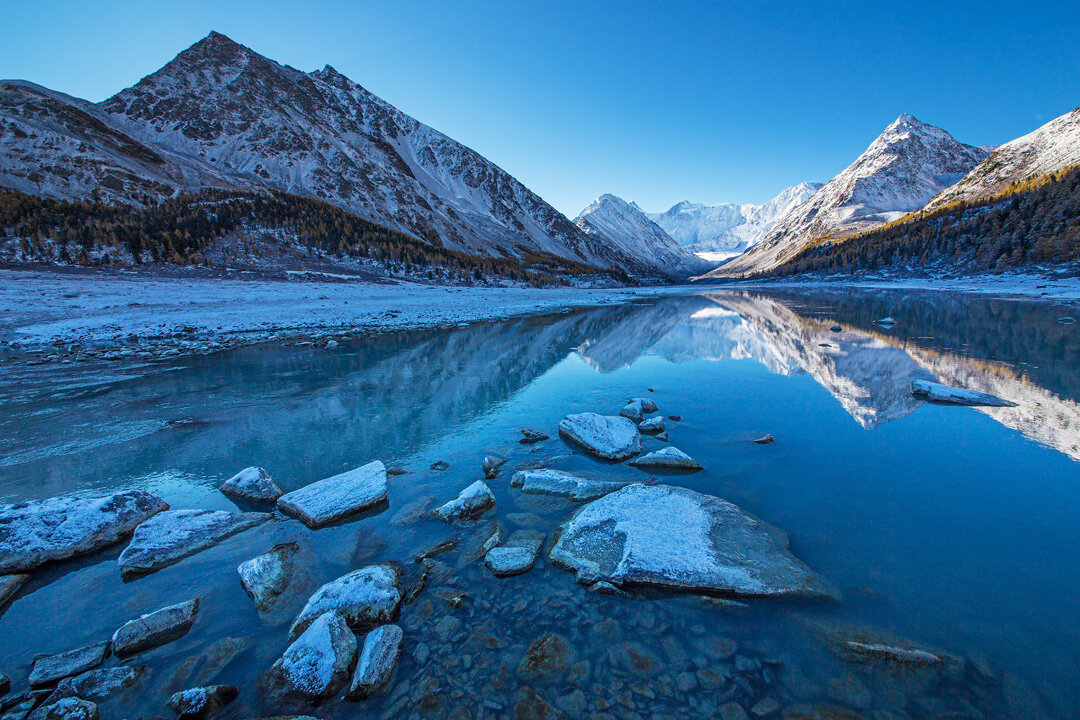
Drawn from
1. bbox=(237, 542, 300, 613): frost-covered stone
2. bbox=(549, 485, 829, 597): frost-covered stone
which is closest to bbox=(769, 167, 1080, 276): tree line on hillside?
bbox=(549, 485, 829, 597): frost-covered stone

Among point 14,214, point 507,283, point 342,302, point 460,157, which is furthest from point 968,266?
point 460,157

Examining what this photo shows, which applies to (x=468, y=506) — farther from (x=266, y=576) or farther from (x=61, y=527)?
(x=61, y=527)

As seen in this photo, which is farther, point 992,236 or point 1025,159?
point 1025,159

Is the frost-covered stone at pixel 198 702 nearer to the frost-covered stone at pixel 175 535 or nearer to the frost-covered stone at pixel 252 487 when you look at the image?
the frost-covered stone at pixel 175 535

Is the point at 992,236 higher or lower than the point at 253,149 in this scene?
lower

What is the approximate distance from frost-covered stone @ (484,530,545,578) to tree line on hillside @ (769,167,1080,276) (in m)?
82.0

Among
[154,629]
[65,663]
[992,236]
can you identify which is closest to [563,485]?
[154,629]

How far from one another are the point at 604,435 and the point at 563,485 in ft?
6.42

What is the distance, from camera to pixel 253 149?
103 m

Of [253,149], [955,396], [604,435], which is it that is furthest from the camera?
[253,149]

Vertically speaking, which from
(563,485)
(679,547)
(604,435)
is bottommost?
(563,485)

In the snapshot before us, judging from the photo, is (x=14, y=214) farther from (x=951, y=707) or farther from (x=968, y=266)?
(x=968, y=266)

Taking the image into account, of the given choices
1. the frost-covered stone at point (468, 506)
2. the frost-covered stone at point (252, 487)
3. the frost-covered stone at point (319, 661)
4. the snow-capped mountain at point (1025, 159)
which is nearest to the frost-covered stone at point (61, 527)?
the frost-covered stone at point (252, 487)

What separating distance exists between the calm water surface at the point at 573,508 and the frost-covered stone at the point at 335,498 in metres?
0.22
